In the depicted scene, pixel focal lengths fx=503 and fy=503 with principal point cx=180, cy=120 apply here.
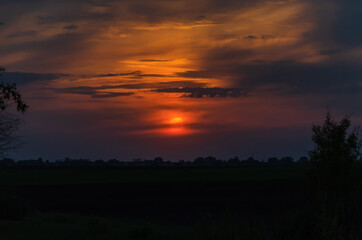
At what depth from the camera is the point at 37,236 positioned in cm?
1966

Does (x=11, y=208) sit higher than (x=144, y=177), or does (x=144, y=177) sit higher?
(x=11, y=208)

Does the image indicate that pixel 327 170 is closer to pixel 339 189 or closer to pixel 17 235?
pixel 339 189

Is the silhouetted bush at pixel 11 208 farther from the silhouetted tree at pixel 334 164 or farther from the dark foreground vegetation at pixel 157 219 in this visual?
the silhouetted tree at pixel 334 164

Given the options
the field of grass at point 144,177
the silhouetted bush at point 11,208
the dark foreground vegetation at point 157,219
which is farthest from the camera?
the field of grass at point 144,177

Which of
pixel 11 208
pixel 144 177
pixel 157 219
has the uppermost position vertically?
pixel 11 208

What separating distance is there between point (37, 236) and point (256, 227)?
32.3ft

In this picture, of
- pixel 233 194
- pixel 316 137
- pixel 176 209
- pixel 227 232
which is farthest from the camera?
pixel 233 194

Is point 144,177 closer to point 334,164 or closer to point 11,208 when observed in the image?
point 11,208

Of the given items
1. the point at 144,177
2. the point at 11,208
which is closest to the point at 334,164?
the point at 11,208

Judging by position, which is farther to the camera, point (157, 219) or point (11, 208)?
point (157, 219)

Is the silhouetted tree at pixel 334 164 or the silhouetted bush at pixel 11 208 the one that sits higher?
the silhouetted tree at pixel 334 164

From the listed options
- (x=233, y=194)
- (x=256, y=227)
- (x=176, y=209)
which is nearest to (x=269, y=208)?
(x=176, y=209)

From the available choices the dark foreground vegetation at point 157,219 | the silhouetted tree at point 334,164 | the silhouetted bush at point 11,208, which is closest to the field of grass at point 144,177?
the dark foreground vegetation at point 157,219

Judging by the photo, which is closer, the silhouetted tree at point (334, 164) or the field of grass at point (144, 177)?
the silhouetted tree at point (334, 164)
